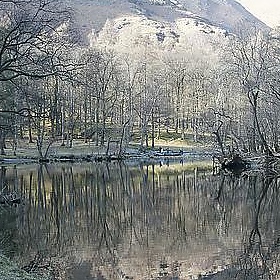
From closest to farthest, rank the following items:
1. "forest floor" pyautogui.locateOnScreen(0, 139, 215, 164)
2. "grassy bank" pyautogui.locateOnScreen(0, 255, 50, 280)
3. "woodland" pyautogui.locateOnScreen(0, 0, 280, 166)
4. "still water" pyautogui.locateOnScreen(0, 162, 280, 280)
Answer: "grassy bank" pyautogui.locateOnScreen(0, 255, 50, 280), "still water" pyautogui.locateOnScreen(0, 162, 280, 280), "woodland" pyautogui.locateOnScreen(0, 0, 280, 166), "forest floor" pyautogui.locateOnScreen(0, 139, 215, 164)

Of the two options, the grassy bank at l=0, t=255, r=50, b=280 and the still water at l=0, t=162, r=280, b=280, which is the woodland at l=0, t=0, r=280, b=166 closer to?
the still water at l=0, t=162, r=280, b=280

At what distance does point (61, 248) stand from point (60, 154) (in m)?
42.4

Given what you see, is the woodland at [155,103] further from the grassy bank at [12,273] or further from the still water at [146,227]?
the grassy bank at [12,273]

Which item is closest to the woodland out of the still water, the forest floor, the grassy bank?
the forest floor

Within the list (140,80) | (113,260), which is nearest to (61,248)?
(113,260)

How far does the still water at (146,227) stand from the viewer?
16078 millimetres

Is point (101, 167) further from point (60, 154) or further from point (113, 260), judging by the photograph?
point (113, 260)

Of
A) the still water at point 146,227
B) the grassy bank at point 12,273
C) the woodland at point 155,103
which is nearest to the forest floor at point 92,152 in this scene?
the woodland at point 155,103

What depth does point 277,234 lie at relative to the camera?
65.8ft

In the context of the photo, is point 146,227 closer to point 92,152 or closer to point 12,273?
Result: point 12,273

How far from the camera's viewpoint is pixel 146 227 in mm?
22234

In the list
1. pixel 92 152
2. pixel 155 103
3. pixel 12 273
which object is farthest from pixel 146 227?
pixel 155 103

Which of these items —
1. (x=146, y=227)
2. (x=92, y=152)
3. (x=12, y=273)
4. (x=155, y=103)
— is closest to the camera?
(x=12, y=273)

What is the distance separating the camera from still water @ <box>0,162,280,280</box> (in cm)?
1608
